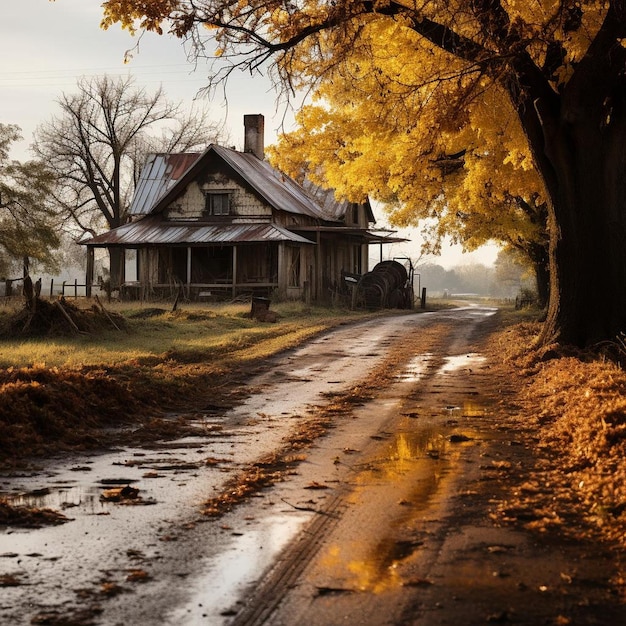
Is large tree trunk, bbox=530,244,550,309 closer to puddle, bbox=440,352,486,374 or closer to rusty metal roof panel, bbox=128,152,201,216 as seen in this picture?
puddle, bbox=440,352,486,374

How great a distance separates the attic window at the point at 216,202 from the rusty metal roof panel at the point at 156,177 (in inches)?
143

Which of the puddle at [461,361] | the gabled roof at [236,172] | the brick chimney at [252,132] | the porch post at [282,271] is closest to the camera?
the puddle at [461,361]

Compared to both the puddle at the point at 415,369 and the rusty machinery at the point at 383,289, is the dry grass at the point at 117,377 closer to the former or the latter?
the puddle at the point at 415,369

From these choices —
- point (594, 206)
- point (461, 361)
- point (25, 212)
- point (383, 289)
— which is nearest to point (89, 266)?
point (25, 212)

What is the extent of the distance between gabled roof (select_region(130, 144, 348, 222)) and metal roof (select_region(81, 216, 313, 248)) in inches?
45.4

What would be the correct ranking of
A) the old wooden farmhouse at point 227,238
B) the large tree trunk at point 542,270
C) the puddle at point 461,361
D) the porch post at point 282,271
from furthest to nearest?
1. the old wooden farmhouse at point 227,238
2. the porch post at point 282,271
3. the large tree trunk at point 542,270
4. the puddle at point 461,361

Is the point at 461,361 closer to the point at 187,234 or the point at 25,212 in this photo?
the point at 187,234

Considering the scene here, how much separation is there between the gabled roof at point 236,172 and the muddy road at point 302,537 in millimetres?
32010

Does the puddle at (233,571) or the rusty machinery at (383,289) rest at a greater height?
the rusty machinery at (383,289)

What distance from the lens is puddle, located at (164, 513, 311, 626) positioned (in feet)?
14.9

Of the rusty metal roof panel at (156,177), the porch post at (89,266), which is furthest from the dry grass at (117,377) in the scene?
the rusty metal roof panel at (156,177)

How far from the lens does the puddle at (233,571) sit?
4.55 meters

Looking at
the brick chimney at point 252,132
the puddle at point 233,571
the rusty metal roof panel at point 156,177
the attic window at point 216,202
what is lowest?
the puddle at point 233,571

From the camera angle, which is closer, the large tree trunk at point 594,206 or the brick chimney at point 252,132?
the large tree trunk at point 594,206
